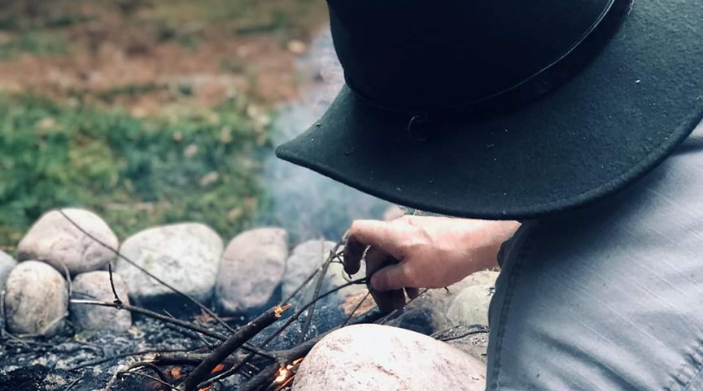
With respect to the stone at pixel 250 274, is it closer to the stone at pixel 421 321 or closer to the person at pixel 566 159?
the stone at pixel 421 321

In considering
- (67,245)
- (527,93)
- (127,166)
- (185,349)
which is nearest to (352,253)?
(185,349)

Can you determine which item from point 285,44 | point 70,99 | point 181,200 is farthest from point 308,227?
point 285,44

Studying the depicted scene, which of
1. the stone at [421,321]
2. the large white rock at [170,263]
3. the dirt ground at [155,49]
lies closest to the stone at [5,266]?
the large white rock at [170,263]

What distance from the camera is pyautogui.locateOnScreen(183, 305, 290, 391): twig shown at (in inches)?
63.0

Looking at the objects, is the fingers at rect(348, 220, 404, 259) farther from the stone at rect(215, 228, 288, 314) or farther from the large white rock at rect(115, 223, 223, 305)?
the large white rock at rect(115, 223, 223, 305)

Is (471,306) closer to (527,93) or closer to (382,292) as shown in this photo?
(382,292)

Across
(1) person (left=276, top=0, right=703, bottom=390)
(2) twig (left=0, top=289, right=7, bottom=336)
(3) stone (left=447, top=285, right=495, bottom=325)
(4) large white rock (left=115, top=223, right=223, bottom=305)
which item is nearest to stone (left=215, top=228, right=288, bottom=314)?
(4) large white rock (left=115, top=223, right=223, bottom=305)

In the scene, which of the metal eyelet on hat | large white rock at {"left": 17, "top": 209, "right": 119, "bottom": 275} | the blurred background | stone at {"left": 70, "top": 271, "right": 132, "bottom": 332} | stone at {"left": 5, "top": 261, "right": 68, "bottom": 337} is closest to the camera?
the metal eyelet on hat

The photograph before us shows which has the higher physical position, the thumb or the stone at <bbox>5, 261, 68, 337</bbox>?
the thumb

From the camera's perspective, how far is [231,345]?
5.34 feet

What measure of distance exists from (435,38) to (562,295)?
0.46m

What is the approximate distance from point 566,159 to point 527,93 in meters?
0.12

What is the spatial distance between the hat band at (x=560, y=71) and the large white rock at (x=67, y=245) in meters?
1.94

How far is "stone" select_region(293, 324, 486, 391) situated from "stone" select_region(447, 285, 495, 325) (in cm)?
38
